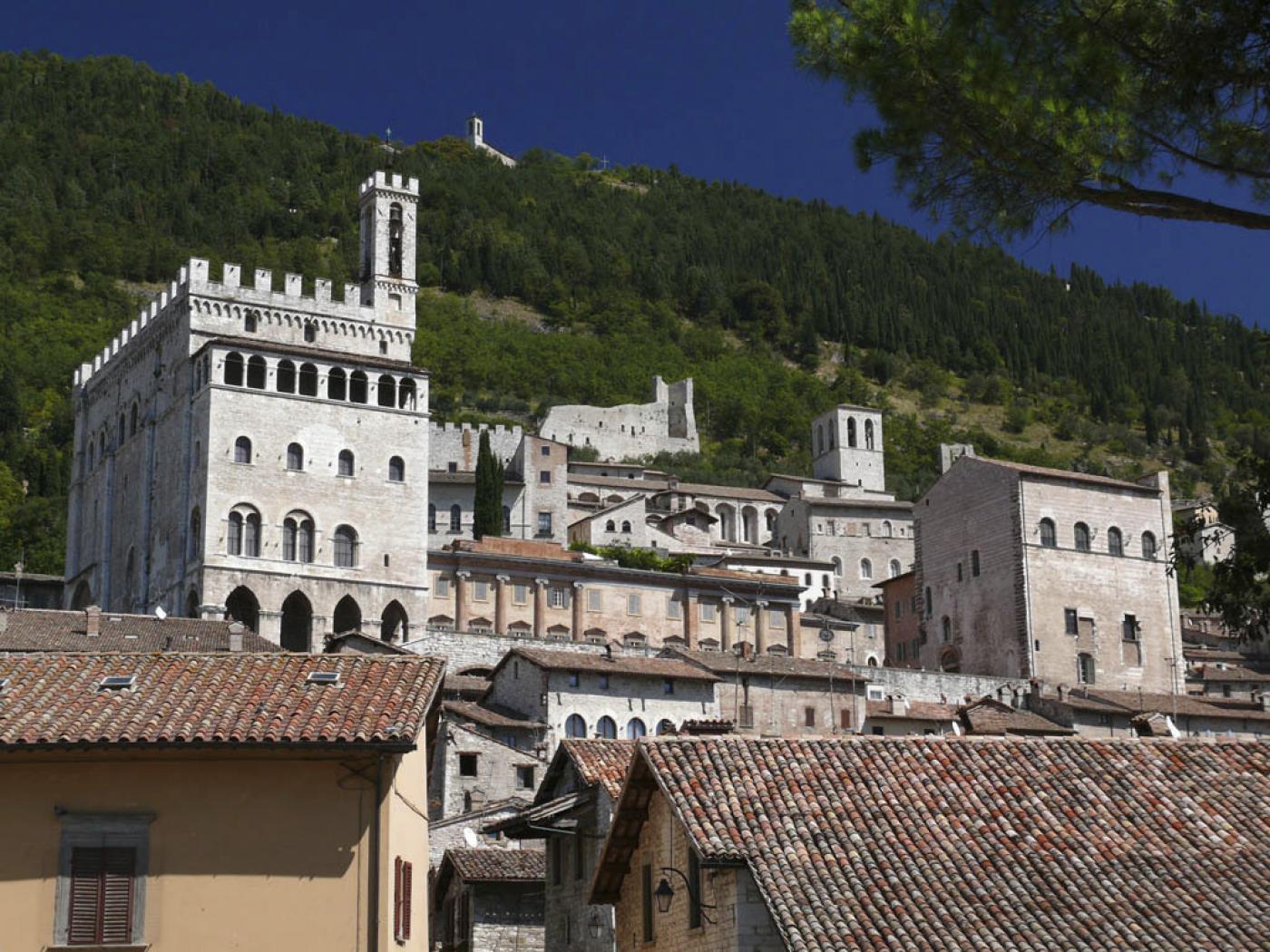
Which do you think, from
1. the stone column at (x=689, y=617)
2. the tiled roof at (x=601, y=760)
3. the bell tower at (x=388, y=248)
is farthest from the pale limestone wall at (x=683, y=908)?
the stone column at (x=689, y=617)

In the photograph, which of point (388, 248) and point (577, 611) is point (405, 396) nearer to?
point (388, 248)

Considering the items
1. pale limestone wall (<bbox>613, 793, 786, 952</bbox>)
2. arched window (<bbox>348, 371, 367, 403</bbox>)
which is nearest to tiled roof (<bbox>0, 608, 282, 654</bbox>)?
arched window (<bbox>348, 371, 367, 403</bbox>)

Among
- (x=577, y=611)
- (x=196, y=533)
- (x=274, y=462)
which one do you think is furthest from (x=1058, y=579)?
(x=196, y=533)

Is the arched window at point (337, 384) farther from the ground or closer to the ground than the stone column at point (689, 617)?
farther from the ground

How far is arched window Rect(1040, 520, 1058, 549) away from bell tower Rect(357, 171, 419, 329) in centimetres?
3034

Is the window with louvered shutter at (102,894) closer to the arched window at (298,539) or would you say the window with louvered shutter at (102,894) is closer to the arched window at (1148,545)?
the arched window at (298,539)

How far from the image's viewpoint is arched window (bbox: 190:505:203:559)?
79.4 meters

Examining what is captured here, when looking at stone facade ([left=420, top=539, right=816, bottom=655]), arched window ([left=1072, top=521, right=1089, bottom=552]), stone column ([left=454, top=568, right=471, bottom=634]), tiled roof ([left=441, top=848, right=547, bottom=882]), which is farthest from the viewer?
stone facade ([left=420, top=539, right=816, bottom=655])

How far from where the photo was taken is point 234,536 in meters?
79.9

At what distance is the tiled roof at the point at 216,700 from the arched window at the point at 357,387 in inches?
2363

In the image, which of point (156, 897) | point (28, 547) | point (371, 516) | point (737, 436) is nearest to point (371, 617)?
point (371, 516)

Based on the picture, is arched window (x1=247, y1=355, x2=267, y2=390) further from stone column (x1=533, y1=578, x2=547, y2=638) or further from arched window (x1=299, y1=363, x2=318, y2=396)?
stone column (x1=533, y1=578, x2=547, y2=638)

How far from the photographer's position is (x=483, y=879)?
3719cm

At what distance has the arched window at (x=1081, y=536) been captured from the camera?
294 ft
